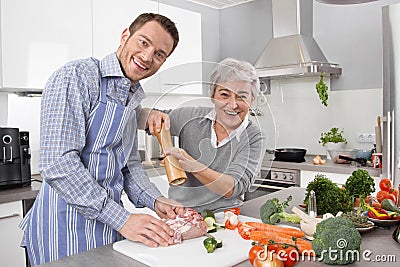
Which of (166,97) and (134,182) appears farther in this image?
(134,182)

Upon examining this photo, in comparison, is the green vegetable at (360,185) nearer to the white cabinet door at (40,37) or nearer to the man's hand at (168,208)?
the man's hand at (168,208)

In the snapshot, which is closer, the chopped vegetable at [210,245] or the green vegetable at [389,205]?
the chopped vegetable at [210,245]

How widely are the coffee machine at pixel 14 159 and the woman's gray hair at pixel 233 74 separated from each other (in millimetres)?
1548

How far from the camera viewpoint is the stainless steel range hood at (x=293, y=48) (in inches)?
123

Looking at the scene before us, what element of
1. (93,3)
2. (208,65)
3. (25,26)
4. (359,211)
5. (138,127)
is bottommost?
(359,211)

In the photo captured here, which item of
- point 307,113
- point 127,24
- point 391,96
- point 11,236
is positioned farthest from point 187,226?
point 307,113

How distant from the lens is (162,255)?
3.44 feet

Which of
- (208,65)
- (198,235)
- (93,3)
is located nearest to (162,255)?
(198,235)

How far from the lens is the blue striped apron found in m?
1.22

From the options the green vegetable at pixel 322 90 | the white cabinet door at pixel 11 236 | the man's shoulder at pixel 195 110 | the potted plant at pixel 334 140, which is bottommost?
the white cabinet door at pixel 11 236

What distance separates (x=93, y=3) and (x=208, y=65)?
6.19ft

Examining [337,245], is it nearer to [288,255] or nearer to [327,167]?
[288,255]

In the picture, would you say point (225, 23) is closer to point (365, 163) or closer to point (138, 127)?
point (365, 163)

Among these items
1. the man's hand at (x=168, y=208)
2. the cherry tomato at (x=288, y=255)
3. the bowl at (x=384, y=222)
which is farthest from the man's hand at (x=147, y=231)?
the bowl at (x=384, y=222)
